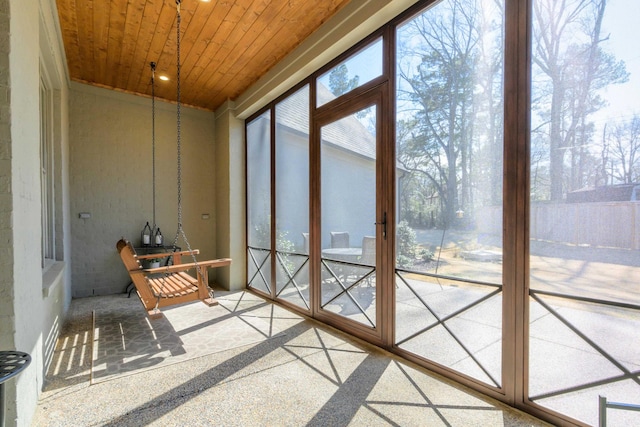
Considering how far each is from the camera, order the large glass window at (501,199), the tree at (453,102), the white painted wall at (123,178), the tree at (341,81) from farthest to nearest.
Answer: the white painted wall at (123,178), the tree at (341,81), the tree at (453,102), the large glass window at (501,199)

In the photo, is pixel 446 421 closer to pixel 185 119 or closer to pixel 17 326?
pixel 17 326

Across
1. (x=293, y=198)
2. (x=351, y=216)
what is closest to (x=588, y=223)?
(x=351, y=216)

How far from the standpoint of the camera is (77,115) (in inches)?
181

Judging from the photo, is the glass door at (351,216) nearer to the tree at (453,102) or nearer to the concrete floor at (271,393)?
the tree at (453,102)

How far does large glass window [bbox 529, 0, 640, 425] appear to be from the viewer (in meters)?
1.63

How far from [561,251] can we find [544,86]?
969 mm

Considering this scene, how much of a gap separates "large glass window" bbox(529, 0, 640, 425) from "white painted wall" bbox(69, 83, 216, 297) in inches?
194

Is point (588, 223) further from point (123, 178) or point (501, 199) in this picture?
point (123, 178)

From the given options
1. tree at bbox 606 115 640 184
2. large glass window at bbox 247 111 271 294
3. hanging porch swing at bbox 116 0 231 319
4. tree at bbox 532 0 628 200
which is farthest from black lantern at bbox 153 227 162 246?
tree at bbox 606 115 640 184

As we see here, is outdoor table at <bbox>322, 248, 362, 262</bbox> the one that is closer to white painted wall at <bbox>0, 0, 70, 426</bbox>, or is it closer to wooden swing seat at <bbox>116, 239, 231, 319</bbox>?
wooden swing seat at <bbox>116, 239, 231, 319</bbox>

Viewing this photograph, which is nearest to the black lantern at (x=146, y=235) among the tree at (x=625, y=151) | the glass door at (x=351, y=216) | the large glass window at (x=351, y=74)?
the glass door at (x=351, y=216)

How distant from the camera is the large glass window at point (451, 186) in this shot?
2133 millimetres

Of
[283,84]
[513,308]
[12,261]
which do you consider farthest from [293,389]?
[283,84]

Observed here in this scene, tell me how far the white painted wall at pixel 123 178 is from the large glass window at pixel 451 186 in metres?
4.00
